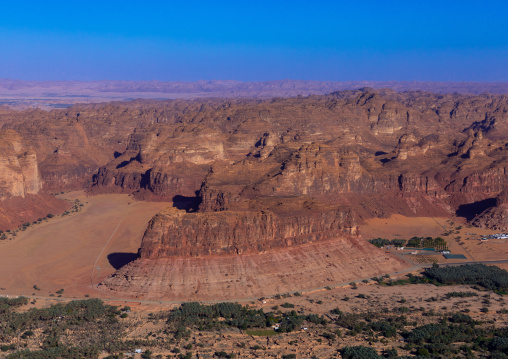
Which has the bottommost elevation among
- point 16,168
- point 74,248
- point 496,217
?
point 74,248

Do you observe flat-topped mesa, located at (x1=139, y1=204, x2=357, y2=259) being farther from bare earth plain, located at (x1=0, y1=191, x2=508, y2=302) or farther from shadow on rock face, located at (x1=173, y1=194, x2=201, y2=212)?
shadow on rock face, located at (x1=173, y1=194, x2=201, y2=212)

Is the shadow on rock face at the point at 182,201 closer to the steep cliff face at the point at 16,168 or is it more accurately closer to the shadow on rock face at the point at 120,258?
the shadow on rock face at the point at 120,258

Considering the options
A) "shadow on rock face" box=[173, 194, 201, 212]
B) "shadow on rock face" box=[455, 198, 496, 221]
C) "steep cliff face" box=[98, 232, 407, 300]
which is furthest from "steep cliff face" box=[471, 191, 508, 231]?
"shadow on rock face" box=[173, 194, 201, 212]

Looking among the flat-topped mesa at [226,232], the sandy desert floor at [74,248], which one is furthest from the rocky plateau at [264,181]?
→ the sandy desert floor at [74,248]

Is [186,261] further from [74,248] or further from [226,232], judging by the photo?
[74,248]

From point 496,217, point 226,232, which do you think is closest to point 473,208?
point 496,217
